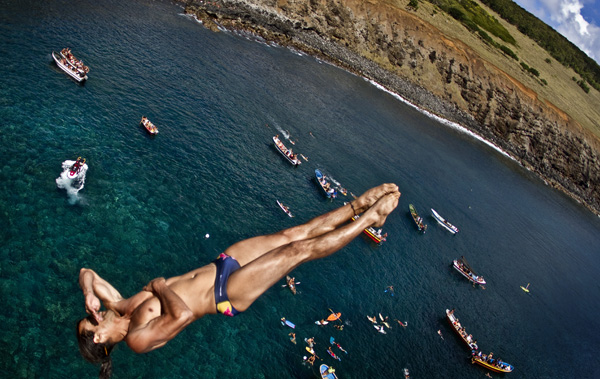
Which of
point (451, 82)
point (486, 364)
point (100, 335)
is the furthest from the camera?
point (451, 82)

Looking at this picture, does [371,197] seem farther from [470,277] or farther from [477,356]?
[470,277]

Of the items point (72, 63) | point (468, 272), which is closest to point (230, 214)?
point (72, 63)

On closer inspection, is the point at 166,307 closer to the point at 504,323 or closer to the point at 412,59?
the point at 504,323

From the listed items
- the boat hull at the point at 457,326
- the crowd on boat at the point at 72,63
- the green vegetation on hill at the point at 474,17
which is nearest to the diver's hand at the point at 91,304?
the boat hull at the point at 457,326

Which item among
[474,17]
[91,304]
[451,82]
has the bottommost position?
[91,304]

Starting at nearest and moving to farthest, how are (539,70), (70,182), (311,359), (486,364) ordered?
(311,359)
(70,182)
(486,364)
(539,70)
